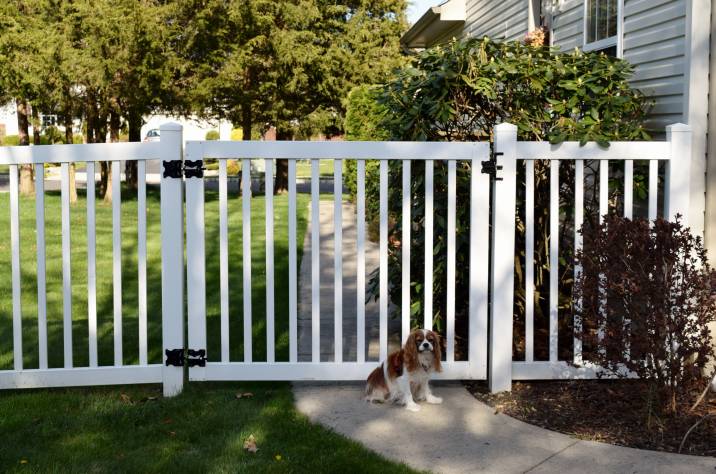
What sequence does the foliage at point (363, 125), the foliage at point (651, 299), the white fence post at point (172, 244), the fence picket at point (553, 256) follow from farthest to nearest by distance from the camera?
the foliage at point (363, 125) → the fence picket at point (553, 256) → the white fence post at point (172, 244) → the foliage at point (651, 299)

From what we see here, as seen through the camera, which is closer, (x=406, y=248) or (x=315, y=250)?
(x=315, y=250)

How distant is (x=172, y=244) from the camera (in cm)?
528

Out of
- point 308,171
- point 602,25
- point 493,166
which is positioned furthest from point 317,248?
point 308,171

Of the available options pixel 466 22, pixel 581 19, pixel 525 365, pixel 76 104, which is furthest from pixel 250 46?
pixel 525 365

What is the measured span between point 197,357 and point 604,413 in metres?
2.39

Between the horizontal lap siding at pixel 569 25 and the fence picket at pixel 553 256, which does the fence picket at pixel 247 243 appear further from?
Result: the horizontal lap siding at pixel 569 25

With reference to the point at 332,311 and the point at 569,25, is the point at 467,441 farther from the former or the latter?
the point at 569,25

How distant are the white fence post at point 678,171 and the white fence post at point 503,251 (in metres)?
0.94

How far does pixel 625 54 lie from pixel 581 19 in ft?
5.20

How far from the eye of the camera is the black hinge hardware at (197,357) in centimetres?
539

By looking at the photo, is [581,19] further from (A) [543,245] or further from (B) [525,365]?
(B) [525,365]

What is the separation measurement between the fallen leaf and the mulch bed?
58.4 inches

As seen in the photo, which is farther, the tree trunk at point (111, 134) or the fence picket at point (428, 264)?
the tree trunk at point (111, 134)

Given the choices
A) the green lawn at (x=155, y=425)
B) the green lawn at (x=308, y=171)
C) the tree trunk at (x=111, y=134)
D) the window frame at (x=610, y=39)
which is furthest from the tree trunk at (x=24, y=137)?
the window frame at (x=610, y=39)
